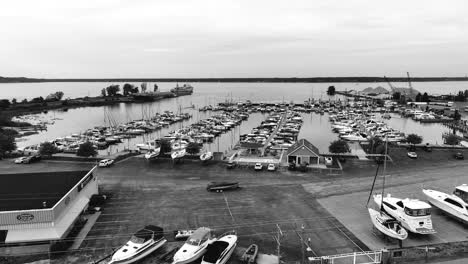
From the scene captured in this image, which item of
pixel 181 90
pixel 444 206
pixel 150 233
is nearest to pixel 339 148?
pixel 444 206

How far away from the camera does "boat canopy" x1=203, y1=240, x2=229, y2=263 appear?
497 inches

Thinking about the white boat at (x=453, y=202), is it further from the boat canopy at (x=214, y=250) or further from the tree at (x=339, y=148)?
the boat canopy at (x=214, y=250)

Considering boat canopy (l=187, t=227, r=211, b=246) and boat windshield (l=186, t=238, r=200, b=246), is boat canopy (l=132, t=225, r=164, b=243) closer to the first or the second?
boat canopy (l=187, t=227, r=211, b=246)

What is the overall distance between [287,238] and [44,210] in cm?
1056

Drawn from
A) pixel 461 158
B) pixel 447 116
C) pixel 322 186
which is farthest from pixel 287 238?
pixel 447 116

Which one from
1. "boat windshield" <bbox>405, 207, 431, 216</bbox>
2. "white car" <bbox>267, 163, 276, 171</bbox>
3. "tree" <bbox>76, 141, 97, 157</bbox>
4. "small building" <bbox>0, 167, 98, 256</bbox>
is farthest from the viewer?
"tree" <bbox>76, 141, 97, 157</bbox>

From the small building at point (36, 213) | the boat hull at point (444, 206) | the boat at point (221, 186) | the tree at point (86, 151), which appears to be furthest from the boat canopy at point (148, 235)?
the tree at point (86, 151)

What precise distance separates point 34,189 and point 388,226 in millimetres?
16951

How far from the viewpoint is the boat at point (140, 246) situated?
1295 cm

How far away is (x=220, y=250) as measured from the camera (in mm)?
13055

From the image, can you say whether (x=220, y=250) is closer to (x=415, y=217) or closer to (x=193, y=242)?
(x=193, y=242)

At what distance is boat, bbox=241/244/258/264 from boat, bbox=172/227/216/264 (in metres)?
1.53

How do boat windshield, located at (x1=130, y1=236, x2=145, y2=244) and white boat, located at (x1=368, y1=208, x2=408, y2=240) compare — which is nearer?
boat windshield, located at (x1=130, y1=236, x2=145, y2=244)

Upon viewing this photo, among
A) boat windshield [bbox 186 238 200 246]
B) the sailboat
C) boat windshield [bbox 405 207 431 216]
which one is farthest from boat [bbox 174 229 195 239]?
boat windshield [bbox 405 207 431 216]
